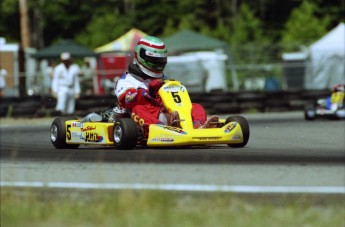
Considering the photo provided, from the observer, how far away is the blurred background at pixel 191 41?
90.8 ft

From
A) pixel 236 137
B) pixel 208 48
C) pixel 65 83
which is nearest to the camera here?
pixel 236 137

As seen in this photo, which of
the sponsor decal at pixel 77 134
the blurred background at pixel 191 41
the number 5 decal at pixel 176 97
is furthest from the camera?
the blurred background at pixel 191 41

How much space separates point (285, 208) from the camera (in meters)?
7.45

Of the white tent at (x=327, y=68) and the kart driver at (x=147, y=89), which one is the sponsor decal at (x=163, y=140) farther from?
the white tent at (x=327, y=68)

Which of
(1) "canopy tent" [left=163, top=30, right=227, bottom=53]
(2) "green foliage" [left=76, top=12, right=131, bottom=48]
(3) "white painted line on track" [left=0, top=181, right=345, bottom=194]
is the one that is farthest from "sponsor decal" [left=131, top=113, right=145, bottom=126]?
(2) "green foliage" [left=76, top=12, right=131, bottom=48]

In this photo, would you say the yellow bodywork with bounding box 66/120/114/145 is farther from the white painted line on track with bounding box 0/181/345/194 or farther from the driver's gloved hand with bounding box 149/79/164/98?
the white painted line on track with bounding box 0/181/345/194

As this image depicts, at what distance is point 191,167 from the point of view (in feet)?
31.9

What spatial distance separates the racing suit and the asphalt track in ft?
1.18

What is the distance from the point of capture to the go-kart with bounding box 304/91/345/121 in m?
18.7

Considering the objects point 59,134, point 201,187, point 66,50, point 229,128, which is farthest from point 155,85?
point 66,50

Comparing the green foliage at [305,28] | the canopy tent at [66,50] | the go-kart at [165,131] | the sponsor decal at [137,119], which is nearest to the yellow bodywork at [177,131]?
the go-kart at [165,131]

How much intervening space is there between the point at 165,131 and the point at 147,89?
76 centimetres

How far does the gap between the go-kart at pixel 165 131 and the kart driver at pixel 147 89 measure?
10 centimetres

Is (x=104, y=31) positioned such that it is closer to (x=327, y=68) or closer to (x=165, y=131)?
(x=327, y=68)
